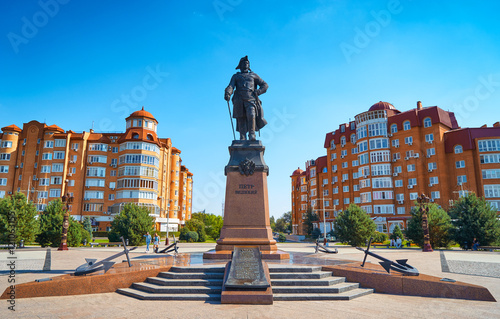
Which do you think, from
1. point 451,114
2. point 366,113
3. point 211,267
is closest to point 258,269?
point 211,267

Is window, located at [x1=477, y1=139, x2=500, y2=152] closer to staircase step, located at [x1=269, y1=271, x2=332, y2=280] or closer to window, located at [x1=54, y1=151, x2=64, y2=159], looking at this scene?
staircase step, located at [x1=269, y1=271, x2=332, y2=280]

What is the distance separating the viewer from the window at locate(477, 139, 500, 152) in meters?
46.6

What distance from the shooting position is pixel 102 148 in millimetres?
59625

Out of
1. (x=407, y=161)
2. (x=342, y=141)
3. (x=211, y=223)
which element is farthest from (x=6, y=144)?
(x=407, y=161)

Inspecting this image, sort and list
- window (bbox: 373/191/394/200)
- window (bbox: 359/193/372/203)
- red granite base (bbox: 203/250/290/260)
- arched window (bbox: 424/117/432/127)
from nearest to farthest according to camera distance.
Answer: red granite base (bbox: 203/250/290/260) < arched window (bbox: 424/117/432/127) < window (bbox: 373/191/394/200) < window (bbox: 359/193/372/203)

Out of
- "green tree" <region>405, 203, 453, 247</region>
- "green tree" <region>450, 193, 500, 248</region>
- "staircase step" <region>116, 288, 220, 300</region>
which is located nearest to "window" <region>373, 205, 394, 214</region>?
"green tree" <region>405, 203, 453, 247</region>

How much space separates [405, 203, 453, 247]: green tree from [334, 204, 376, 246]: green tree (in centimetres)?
385

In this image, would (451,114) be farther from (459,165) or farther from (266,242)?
(266,242)

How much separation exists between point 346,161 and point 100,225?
151 feet

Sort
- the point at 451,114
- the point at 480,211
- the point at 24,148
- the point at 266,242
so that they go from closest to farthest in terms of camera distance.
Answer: the point at 266,242, the point at 480,211, the point at 451,114, the point at 24,148

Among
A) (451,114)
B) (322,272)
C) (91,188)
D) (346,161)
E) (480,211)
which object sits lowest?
(322,272)

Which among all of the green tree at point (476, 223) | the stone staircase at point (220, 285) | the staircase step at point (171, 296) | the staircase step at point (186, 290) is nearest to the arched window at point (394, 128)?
the green tree at point (476, 223)

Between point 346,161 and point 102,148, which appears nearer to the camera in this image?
point 102,148

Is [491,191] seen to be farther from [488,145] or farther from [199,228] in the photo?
[199,228]
